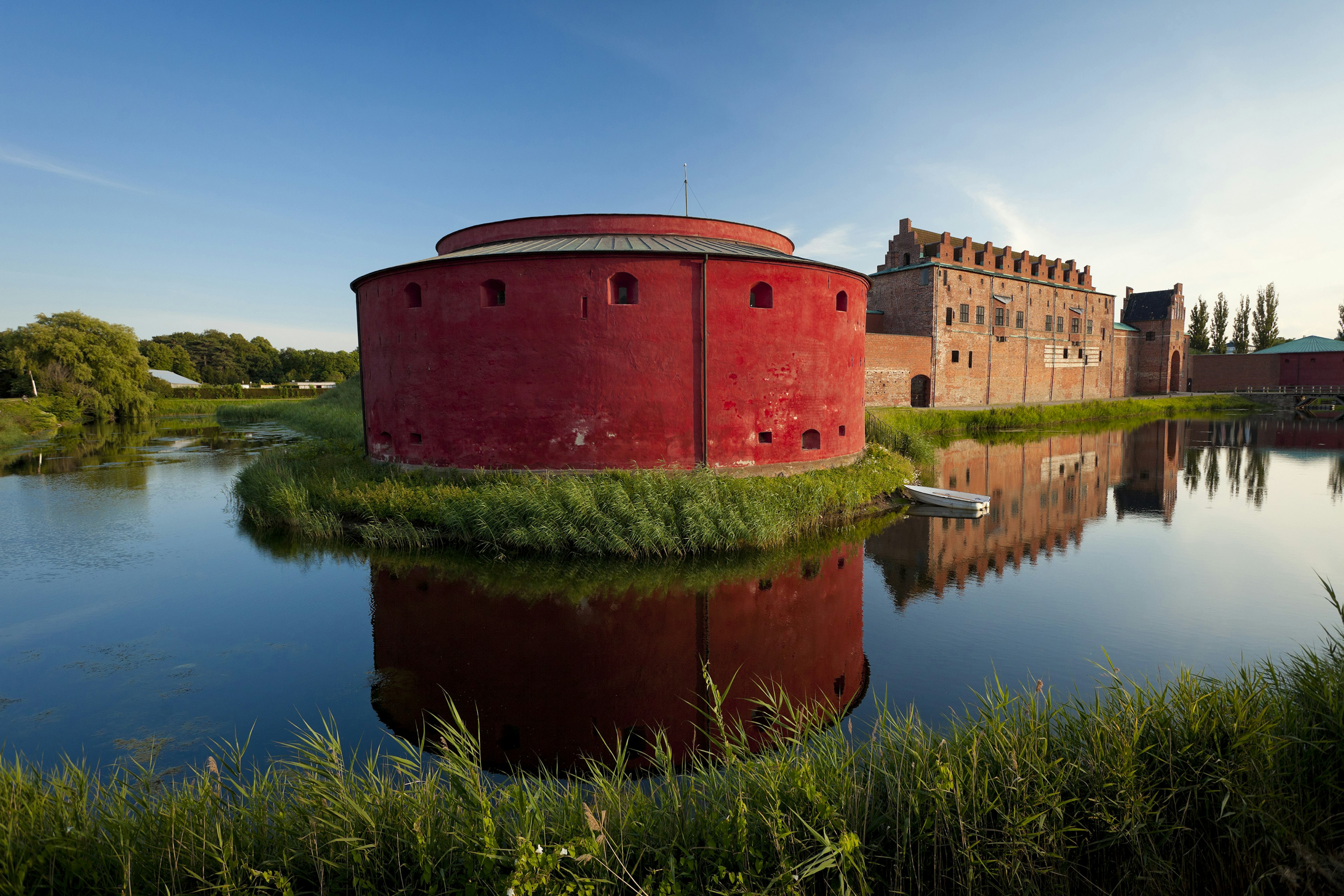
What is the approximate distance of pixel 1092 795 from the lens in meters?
2.96

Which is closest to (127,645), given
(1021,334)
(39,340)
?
(1021,334)

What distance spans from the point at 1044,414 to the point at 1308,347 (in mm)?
24327

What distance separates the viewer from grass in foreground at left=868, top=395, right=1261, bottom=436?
22.4 meters

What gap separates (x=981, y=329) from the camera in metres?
28.1

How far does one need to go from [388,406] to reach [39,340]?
3156 cm

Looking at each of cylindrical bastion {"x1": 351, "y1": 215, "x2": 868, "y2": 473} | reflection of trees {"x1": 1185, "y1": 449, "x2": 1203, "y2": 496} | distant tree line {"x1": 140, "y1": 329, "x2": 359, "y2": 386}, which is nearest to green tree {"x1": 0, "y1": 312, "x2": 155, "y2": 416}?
distant tree line {"x1": 140, "y1": 329, "x2": 359, "y2": 386}

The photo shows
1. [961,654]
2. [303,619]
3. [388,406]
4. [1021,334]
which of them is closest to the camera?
[961,654]

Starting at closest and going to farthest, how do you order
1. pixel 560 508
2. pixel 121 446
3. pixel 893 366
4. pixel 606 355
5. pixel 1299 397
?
1. pixel 560 508
2. pixel 606 355
3. pixel 121 446
4. pixel 893 366
5. pixel 1299 397

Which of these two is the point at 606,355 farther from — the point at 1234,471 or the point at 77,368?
the point at 77,368

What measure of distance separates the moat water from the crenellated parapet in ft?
56.3

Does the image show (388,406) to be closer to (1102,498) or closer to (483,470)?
(483,470)

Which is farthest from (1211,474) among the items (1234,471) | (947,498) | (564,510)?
(564,510)

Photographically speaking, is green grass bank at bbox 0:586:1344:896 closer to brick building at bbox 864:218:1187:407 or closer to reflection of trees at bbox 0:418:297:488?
reflection of trees at bbox 0:418:297:488

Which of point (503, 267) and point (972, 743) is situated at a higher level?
point (503, 267)
